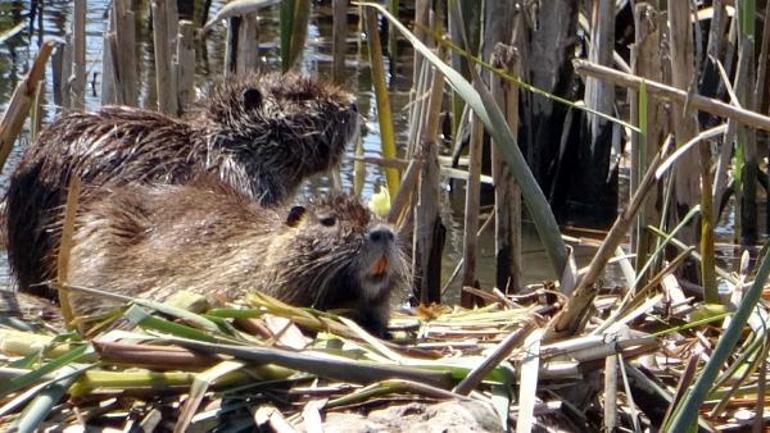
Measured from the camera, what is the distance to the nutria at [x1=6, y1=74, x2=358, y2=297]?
5.55 metres

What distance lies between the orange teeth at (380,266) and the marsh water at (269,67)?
5.49 feet

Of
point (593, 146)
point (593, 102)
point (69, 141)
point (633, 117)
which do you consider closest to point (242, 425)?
point (633, 117)

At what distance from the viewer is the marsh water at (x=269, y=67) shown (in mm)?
6891

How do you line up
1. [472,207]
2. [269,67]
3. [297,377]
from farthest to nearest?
1. [269,67]
2. [472,207]
3. [297,377]

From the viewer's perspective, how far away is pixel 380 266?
14.6 ft

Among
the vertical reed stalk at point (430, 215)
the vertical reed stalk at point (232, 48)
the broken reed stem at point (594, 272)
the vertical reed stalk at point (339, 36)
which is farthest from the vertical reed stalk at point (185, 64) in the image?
the broken reed stem at point (594, 272)

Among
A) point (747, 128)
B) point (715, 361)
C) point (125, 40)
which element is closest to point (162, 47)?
point (125, 40)

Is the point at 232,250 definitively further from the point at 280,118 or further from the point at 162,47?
the point at 162,47

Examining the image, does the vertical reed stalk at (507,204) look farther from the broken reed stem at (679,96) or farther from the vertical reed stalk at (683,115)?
the broken reed stem at (679,96)

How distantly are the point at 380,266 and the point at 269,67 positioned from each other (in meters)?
4.49

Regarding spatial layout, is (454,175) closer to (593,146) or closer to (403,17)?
(593,146)

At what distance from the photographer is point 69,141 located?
5.62 metres

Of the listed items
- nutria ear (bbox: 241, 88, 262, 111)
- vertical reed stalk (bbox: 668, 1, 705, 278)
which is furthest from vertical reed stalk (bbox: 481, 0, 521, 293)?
nutria ear (bbox: 241, 88, 262, 111)

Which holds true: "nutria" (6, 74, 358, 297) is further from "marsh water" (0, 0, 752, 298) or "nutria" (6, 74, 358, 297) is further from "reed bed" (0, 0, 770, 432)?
"marsh water" (0, 0, 752, 298)
